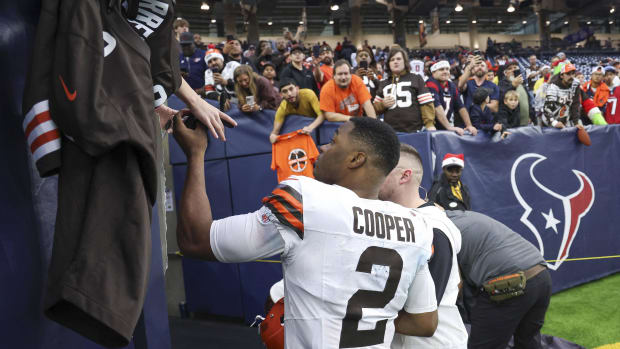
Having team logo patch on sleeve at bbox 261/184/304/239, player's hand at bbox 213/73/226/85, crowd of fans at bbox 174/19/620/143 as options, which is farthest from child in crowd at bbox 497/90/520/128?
team logo patch on sleeve at bbox 261/184/304/239

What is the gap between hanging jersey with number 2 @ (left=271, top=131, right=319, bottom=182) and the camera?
5.16 metres

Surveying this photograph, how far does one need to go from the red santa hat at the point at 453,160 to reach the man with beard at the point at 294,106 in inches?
59.0

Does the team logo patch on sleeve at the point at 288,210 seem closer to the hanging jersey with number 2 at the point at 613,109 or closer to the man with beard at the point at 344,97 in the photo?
the man with beard at the point at 344,97

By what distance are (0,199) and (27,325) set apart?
0.28 m

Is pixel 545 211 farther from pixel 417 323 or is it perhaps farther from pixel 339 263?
pixel 339 263

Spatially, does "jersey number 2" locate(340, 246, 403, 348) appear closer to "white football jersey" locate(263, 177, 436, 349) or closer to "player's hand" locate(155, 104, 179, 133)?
"white football jersey" locate(263, 177, 436, 349)

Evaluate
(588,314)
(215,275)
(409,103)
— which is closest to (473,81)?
(409,103)

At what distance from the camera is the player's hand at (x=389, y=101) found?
5480 mm

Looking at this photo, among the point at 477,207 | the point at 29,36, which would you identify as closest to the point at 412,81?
the point at 477,207

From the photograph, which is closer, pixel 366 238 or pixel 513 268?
pixel 366 238

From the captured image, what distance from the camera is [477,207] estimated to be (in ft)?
17.8

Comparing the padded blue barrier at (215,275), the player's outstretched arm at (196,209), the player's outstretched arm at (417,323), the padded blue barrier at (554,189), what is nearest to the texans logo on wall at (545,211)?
the padded blue barrier at (554,189)

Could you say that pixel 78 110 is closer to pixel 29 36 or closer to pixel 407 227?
pixel 29 36

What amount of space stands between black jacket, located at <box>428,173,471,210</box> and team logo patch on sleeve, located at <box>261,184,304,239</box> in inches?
146
